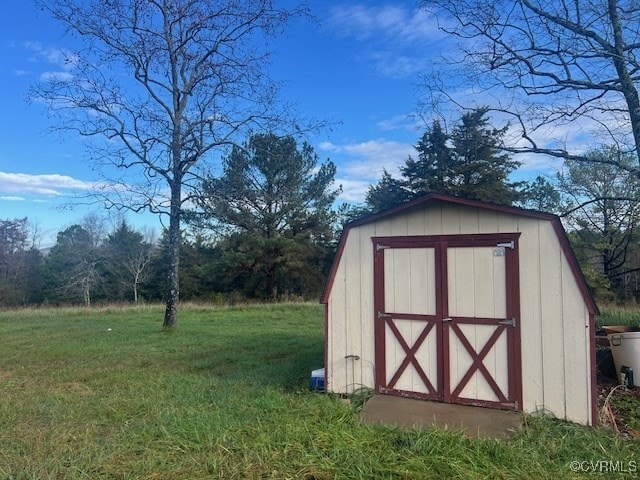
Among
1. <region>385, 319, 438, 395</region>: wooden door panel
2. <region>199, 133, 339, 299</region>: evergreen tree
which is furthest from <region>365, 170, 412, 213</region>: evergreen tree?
<region>385, 319, 438, 395</region>: wooden door panel

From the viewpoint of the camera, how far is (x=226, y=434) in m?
3.92

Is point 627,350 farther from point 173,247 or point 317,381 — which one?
point 173,247

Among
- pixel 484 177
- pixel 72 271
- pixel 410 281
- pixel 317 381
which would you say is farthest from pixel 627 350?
pixel 72 271

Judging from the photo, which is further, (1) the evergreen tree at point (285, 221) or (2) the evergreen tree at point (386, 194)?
(2) the evergreen tree at point (386, 194)

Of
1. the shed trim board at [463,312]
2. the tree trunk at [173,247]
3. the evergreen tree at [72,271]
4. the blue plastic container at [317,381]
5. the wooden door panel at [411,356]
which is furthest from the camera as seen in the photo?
the evergreen tree at [72,271]

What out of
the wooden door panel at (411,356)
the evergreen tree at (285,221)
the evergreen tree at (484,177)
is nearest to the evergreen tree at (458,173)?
the evergreen tree at (484,177)

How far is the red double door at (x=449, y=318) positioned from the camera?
4.62m

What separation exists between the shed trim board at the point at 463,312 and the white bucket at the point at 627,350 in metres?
1.44

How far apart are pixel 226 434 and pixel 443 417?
7.10ft

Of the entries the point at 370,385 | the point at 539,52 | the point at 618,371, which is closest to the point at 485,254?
the point at 370,385

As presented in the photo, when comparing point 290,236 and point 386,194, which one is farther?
point 386,194

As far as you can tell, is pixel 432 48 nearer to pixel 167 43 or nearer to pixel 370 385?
pixel 370 385

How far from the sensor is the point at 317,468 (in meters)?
3.32

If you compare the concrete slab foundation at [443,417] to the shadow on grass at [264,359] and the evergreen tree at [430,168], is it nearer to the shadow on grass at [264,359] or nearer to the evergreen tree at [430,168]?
the shadow on grass at [264,359]
